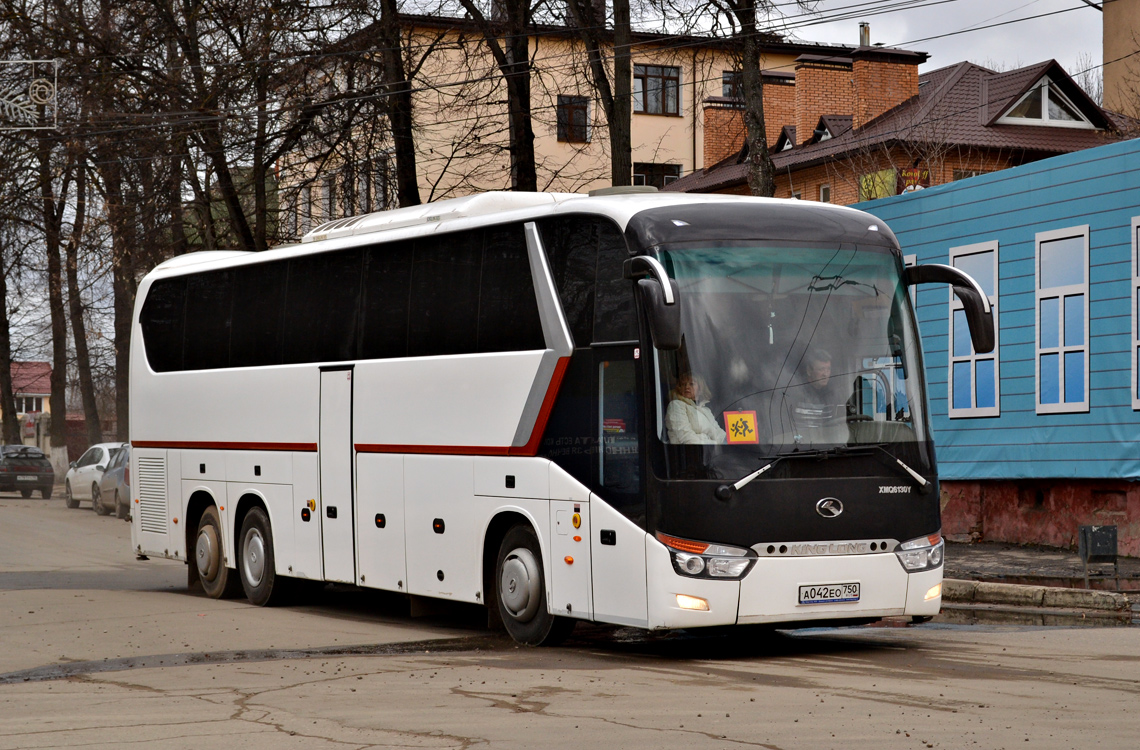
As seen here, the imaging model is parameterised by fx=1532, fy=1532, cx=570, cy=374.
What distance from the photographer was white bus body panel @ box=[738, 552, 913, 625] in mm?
10508

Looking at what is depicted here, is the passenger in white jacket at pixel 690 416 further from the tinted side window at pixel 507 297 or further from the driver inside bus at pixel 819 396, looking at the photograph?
the tinted side window at pixel 507 297

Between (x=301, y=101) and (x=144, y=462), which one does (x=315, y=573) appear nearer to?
(x=144, y=462)

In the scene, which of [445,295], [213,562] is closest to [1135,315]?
[445,295]

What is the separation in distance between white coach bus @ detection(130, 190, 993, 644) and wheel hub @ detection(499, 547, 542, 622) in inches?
1.0

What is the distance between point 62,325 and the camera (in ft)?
168

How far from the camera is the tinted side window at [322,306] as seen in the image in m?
14.6

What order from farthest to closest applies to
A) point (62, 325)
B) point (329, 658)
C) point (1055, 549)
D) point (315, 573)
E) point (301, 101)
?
point (62, 325), point (301, 101), point (1055, 549), point (315, 573), point (329, 658)

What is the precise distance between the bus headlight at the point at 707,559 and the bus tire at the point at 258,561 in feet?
22.0

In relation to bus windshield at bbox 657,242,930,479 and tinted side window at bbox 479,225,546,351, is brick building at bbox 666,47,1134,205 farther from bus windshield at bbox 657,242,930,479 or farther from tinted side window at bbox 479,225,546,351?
bus windshield at bbox 657,242,930,479

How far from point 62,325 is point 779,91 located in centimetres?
2597

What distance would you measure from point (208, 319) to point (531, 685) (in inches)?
349

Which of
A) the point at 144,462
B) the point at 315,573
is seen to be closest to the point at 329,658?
the point at 315,573

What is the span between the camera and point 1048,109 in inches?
1816

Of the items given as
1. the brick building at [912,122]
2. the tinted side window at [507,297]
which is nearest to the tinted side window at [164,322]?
the tinted side window at [507,297]
